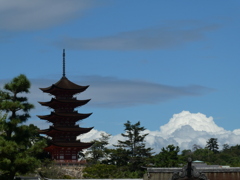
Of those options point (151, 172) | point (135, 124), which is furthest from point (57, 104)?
point (151, 172)

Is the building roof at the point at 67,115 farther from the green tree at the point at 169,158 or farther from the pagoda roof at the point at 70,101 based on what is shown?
the green tree at the point at 169,158

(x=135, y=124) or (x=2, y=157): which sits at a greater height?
(x=135, y=124)

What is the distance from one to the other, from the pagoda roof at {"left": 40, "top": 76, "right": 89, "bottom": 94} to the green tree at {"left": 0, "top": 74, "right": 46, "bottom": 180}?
6344 centimetres

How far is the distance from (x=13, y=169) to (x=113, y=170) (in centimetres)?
4771

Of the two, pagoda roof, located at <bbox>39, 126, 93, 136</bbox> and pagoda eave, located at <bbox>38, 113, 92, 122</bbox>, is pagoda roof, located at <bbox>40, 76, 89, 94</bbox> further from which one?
pagoda roof, located at <bbox>39, 126, 93, 136</bbox>

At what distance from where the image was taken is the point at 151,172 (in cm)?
4250

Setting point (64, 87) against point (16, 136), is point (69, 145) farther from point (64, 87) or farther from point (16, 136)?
point (16, 136)

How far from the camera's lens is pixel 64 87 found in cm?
11581

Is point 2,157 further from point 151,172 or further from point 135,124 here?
point 135,124

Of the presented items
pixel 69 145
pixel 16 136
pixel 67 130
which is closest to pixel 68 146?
pixel 69 145

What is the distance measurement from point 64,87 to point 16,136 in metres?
65.5

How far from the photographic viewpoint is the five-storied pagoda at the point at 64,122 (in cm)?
11144

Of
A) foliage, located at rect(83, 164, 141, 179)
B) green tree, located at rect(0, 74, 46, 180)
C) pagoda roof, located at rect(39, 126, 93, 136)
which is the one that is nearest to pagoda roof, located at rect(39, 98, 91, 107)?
pagoda roof, located at rect(39, 126, 93, 136)

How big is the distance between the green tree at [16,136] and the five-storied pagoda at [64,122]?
58560mm
